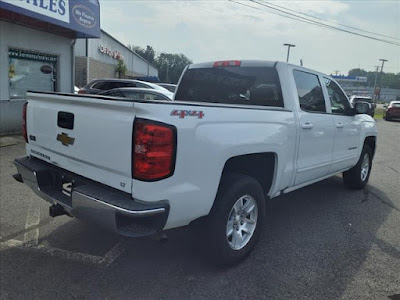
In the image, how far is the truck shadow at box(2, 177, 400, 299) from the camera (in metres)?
3.00

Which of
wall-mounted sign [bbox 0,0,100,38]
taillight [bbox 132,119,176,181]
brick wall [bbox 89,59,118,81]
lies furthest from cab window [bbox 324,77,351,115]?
brick wall [bbox 89,59,118,81]

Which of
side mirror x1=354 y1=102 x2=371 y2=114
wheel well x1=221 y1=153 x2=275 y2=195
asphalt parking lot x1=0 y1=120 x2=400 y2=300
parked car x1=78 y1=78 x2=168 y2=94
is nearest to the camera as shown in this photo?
asphalt parking lot x1=0 y1=120 x2=400 y2=300

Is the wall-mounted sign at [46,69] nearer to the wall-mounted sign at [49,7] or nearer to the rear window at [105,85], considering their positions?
the wall-mounted sign at [49,7]

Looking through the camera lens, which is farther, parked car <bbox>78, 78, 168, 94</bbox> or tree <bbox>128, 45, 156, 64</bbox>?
tree <bbox>128, 45, 156, 64</bbox>

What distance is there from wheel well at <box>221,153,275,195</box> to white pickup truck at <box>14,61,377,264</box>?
1cm

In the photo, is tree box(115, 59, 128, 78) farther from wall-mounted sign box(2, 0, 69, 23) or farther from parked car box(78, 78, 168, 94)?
wall-mounted sign box(2, 0, 69, 23)

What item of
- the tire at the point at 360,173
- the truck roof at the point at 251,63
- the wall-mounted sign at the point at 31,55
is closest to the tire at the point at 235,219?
the truck roof at the point at 251,63

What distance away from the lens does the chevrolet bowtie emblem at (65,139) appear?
307 centimetres

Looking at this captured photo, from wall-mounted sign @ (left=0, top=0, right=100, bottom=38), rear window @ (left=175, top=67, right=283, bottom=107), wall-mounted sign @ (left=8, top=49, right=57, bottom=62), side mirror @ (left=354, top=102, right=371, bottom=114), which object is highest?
wall-mounted sign @ (left=0, top=0, right=100, bottom=38)

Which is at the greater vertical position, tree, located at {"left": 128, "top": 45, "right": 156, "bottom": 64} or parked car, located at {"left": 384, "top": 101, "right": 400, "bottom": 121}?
tree, located at {"left": 128, "top": 45, "right": 156, "bottom": 64}

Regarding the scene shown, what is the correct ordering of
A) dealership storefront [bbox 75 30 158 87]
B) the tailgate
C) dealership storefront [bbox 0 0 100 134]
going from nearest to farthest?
the tailgate, dealership storefront [bbox 0 0 100 134], dealership storefront [bbox 75 30 158 87]

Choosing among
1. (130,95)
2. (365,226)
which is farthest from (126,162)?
(130,95)

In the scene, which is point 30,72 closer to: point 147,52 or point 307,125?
point 307,125

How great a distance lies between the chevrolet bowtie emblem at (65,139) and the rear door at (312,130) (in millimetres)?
2447
